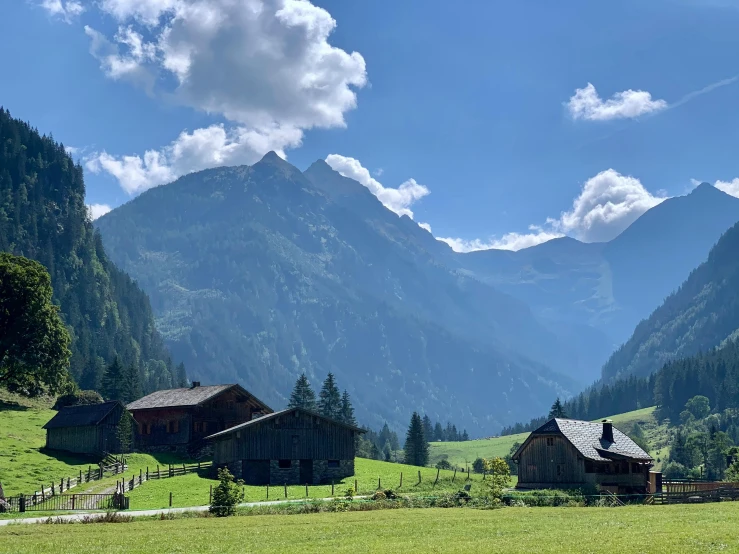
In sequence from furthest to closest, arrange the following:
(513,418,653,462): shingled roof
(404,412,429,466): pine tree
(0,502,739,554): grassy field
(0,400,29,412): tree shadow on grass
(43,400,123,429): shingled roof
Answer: (404,412,429,466): pine tree, (0,400,29,412): tree shadow on grass, (43,400,123,429): shingled roof, (513,418,653,462): shingled roof, (0,502,739,554): grassy field

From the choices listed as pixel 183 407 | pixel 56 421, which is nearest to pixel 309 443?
pixel 183 407

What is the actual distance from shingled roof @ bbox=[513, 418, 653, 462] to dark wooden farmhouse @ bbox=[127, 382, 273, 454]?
130ft

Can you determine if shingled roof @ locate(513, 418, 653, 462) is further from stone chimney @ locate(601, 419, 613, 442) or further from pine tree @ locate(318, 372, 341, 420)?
pine tree @ locate(318, 372, 341, 420)

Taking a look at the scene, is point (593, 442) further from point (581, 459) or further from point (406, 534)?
point (406, 534)

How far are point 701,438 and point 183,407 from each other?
3845 inches

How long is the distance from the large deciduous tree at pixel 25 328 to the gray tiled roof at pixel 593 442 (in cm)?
4869

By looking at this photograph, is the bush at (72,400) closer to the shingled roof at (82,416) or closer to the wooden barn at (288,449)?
the shingled roof at (82,416)

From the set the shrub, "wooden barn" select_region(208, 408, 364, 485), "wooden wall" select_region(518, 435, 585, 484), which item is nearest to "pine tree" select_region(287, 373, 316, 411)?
"wooden barn" select_region(208, 408, 364, 485)

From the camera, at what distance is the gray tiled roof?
7819cm

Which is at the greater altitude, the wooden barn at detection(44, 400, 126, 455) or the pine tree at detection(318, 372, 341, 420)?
the pine tree at detection(318, 372, 341, 420)

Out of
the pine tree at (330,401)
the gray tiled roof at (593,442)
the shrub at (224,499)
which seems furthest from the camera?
the pine tree at (330,401)

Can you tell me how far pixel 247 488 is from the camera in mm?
71938

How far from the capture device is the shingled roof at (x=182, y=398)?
101m

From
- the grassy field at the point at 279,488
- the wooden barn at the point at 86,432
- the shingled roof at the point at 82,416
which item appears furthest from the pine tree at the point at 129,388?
the grassy field at the point at 279,488
